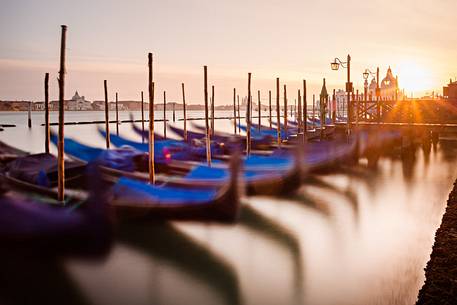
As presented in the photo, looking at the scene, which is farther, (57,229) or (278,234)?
(278,234)

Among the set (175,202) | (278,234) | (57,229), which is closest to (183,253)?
(175,202)

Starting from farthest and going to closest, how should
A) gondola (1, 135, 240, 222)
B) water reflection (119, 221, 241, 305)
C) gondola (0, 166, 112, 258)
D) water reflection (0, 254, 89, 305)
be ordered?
gondola (1, 135, 240, 222), gondola (0, 166, 112, 258), water reflection (119, 221, 241, 305), water reflection (0, 254, 89, 305)

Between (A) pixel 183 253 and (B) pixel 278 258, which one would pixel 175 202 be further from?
(B) pixel 278 258

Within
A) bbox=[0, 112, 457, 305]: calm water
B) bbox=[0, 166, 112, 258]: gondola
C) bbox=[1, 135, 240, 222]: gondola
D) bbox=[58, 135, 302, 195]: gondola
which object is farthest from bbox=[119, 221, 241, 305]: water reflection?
bbox=[58, 135, 302, 195]: gondola

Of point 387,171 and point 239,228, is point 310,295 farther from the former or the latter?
point 387,171

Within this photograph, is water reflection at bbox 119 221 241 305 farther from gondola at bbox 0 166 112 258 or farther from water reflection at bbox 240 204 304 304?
water reflection at bbox 240 204 304 304

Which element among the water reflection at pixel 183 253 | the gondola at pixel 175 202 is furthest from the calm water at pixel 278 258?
the gondola at pixel 175 202

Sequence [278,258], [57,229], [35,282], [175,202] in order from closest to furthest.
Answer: [35,282]
[57,229]
[278,258]
[175,202]

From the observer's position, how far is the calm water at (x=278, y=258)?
23.4ft

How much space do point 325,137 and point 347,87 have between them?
11.8 metres

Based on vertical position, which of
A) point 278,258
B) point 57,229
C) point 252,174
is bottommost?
point 278,258

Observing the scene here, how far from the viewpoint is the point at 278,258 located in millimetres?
8828

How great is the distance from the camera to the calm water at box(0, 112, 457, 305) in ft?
23.4

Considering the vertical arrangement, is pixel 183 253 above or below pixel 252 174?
below
